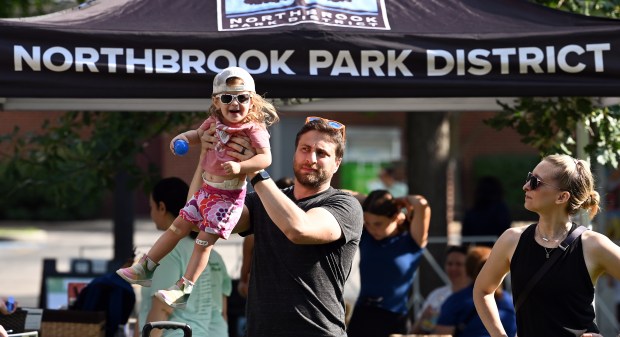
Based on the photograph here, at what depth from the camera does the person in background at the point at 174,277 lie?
4965 millimetres

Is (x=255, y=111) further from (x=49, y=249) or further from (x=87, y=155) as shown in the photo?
(x=49, y=249)

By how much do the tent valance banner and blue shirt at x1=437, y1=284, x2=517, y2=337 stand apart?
1649mm

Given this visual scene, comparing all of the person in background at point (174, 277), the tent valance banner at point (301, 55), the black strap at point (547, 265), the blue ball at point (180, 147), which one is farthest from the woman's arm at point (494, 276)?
the person in background at point (174, 277)

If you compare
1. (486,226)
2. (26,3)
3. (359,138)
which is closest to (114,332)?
(486,226)

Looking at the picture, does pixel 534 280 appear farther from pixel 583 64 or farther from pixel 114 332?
pixel 114 332

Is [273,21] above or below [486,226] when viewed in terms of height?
above

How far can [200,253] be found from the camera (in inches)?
156

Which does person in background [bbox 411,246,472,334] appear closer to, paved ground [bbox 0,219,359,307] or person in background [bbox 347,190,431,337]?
person in background [bbox 347,190,431,337]

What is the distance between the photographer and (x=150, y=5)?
5129mm

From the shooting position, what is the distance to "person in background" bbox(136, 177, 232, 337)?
4965 mm

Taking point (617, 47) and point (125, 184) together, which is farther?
point (125, 184)

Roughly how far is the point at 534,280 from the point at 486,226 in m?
5.41

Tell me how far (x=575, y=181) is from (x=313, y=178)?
107 centimetres

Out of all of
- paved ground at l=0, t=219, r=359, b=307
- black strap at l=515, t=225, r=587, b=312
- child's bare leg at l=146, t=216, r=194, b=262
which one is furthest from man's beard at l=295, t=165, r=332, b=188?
paved ground at l=0, t=219, r=359, b=307
